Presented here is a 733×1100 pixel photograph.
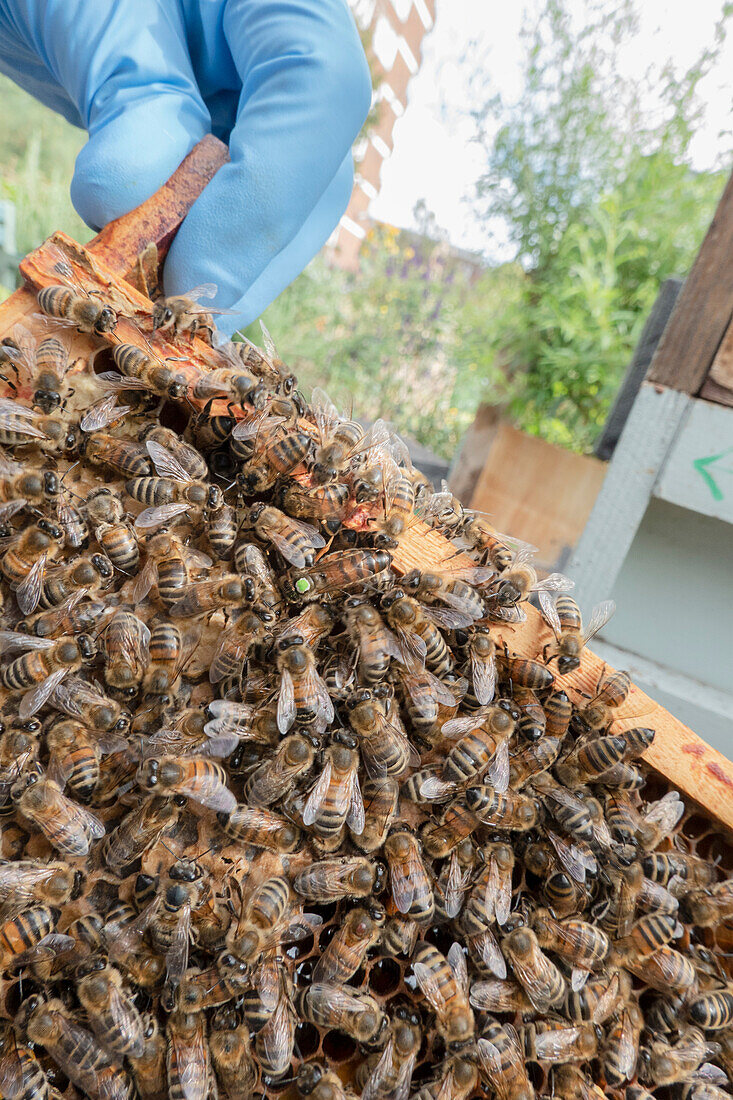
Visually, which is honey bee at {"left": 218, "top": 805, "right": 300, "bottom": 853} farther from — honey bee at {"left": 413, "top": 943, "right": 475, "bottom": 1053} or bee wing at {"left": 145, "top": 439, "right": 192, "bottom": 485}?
bee wing at {"left": 145, "top": 439, "right": 192, "bottom": 485}

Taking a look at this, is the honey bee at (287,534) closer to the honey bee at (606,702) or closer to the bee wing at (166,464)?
the bee wing at (166,464)

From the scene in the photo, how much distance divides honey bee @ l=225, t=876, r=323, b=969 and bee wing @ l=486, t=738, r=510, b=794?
1.82 feet

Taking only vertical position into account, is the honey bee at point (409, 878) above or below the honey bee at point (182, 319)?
below

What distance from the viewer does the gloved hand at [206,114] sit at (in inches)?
99.7

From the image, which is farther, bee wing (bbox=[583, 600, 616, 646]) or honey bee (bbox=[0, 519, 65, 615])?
bee wing (bbox=[583, 600, 616, 646])

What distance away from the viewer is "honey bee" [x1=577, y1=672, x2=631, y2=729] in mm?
1735

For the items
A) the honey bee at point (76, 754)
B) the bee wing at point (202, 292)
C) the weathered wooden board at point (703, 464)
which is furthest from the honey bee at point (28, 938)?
the weathered wooden board at point (703, 464)

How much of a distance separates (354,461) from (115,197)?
5.10 ft

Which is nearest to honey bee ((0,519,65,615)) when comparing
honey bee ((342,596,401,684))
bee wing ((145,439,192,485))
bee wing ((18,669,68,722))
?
bee wing ((18,669,68,722))

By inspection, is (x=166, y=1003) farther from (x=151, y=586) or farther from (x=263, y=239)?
(x=263, y=239)

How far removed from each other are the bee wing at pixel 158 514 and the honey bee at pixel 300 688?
421 millimetres

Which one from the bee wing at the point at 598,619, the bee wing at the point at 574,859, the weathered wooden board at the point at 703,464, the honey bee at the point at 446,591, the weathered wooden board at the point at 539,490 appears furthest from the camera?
the weathered wooden board at the point at 539,490

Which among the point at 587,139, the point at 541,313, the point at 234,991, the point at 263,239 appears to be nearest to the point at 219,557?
the point at 234,991

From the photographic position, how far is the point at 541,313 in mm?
7004
